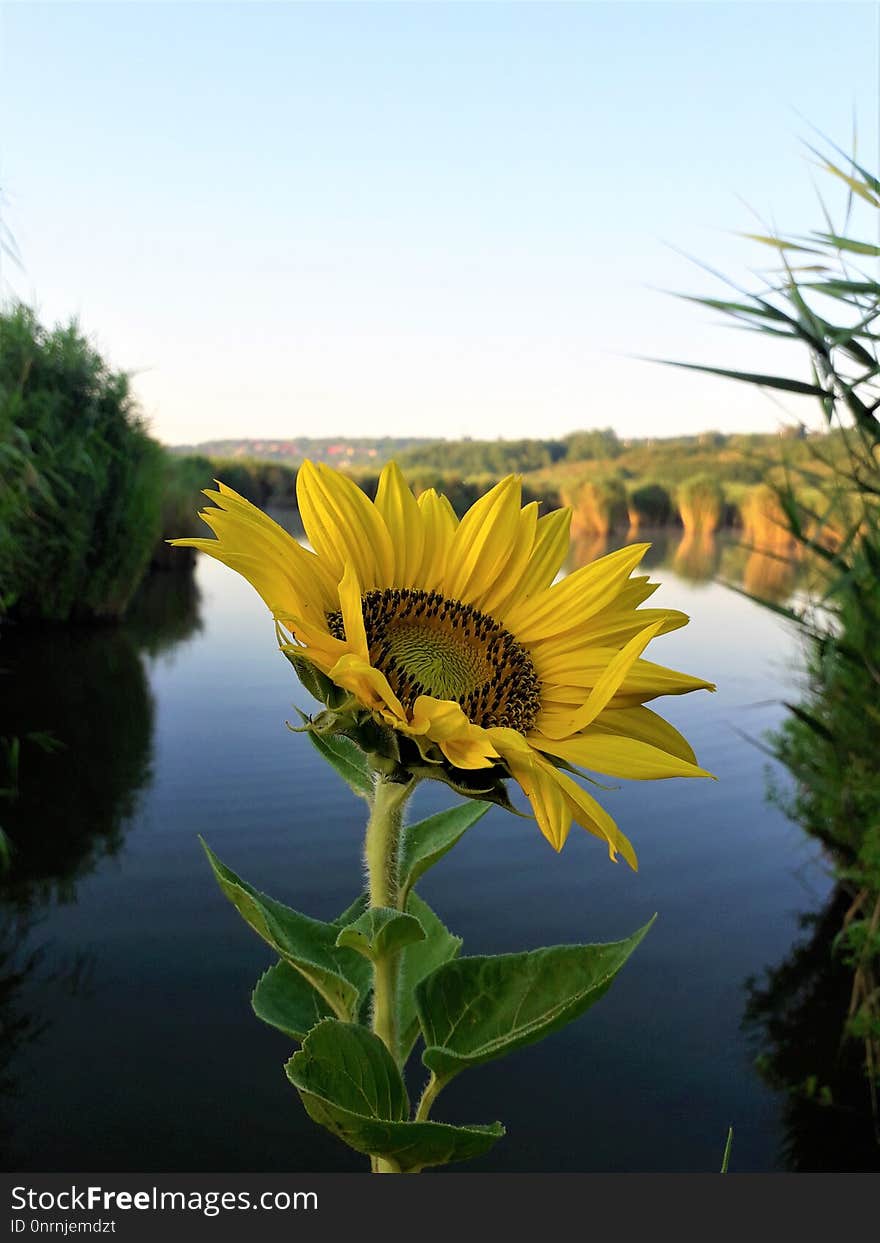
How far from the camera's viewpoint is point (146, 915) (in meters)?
6.27

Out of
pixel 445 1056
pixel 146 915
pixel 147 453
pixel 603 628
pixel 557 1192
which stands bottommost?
pixel 146 915

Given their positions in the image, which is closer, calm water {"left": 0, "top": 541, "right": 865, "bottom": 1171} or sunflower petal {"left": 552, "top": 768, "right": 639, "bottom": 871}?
sunflower petal {"left": 552, "top": 768, "right": 639, "bottom": 871}

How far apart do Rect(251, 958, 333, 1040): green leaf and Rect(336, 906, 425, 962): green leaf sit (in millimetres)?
163

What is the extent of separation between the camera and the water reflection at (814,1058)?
4215mm

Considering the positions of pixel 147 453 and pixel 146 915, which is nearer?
pixel 146 915

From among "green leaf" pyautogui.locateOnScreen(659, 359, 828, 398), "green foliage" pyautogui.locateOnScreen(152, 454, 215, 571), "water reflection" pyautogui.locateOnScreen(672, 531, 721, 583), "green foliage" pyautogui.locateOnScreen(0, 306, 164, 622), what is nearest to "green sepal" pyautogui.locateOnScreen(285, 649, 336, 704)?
"green leaf" pyautogui.locateOnScreen(659, 359, 828, 398)

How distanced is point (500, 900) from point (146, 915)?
232 centimetres

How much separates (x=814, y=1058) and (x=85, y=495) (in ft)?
38.4

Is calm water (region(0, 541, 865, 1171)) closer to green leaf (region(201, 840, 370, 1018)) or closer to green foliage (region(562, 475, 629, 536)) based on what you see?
green leaf (region(201, 840, 370, 1018))

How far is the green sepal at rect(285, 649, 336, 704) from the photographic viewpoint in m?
0.68

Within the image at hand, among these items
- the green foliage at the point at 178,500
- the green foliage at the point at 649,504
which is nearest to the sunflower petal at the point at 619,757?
the green foliage at the point at 178,500

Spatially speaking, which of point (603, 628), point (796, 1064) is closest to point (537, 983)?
point (603, 628)

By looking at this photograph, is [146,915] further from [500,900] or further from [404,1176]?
[404,1176]

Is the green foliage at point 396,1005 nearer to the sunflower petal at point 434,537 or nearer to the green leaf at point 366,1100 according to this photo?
the green leaf at point 366,1100
